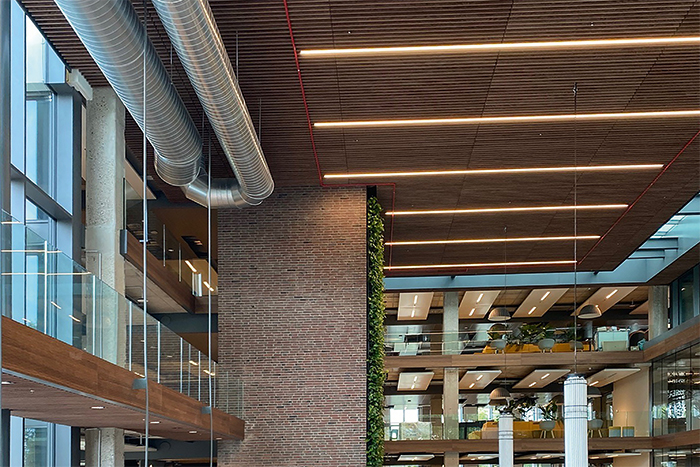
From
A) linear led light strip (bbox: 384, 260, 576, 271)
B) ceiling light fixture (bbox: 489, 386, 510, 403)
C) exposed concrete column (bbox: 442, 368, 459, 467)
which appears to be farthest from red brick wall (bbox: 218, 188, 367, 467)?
ceiling light fixture (bbox: 489, 386, 510, 403)

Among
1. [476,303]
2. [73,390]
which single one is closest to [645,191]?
[73,390]

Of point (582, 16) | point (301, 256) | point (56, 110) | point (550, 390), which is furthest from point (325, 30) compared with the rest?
point (550, 390)

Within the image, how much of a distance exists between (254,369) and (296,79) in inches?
237

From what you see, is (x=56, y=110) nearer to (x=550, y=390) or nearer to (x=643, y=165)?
(x=643, y=165)

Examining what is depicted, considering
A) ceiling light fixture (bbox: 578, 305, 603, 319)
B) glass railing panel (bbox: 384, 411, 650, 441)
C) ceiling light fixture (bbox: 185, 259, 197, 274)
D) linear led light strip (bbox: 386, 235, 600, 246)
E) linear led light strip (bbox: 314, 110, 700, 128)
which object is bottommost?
glass railing panel (bbox: 384, 411, 650, 441)

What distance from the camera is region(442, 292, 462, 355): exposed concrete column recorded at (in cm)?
2686

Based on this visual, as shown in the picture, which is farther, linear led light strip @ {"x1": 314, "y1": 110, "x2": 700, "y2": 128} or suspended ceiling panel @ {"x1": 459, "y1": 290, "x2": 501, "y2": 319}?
suspended ceiling panel @ {"x1": 459, "y1": 290, "x2": 501, "y2": 319}

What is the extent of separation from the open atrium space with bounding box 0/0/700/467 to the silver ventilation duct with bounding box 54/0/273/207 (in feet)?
0.11

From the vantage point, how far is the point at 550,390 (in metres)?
36.2

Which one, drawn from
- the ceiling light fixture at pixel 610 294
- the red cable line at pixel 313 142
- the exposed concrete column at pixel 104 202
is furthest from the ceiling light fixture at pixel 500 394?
the exposed concrete column at pixel 104 202

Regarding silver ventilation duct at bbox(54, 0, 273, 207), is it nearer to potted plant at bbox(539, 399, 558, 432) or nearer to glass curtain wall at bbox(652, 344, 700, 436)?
glass curtain wall at bbox(652, 344, 700, 436)

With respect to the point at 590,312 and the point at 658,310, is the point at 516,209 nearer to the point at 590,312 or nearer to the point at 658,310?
the point at 590,312

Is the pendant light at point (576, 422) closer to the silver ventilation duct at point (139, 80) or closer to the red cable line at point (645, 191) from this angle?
the silver ventilation duct at point (139, 80)

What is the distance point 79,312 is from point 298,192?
8.42 meters
